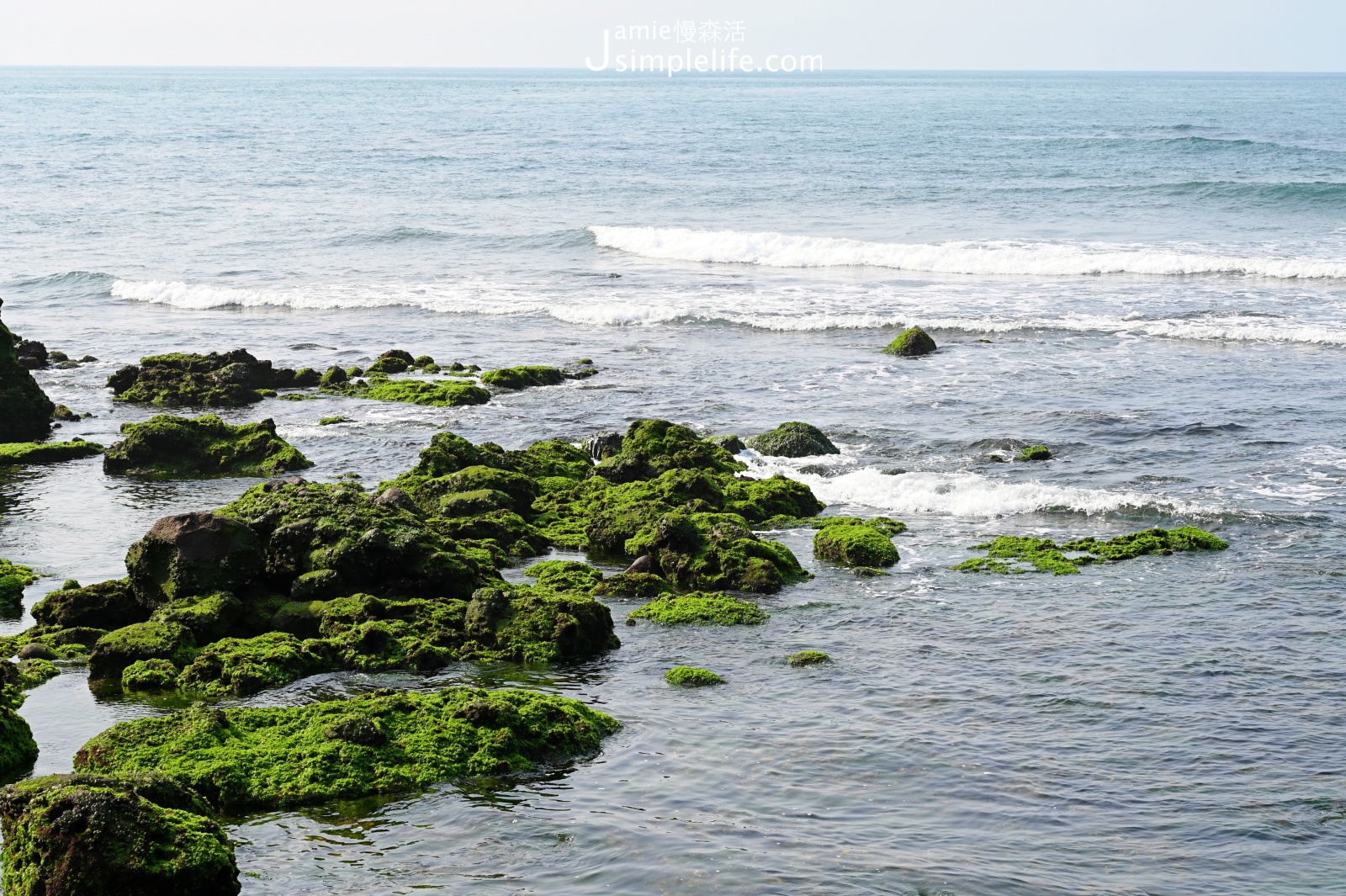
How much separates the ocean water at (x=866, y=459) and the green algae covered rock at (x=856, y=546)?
0.43 metres

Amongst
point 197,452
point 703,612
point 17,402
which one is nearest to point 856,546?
point 703,612

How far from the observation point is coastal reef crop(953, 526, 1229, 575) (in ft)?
54.2

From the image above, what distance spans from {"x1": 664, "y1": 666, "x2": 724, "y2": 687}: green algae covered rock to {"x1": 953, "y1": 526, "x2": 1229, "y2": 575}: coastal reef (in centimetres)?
506

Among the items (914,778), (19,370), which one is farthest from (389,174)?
(914,778)

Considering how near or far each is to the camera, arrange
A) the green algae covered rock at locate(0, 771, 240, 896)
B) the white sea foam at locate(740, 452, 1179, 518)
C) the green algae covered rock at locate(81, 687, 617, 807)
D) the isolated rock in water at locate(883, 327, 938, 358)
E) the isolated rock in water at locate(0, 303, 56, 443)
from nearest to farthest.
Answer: the green algae covered rock at locate(0, 771, 240, 896) → the green algae covered rock at locate(81, 687, 617, 807) → the white sea foam at locate(740, 452, 1179, 518) → the isolated rock in water at locate(0, 303, 56, 443) → the isolated rock in water at locate(883, 327, 938, 358)

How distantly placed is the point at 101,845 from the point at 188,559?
6350 millimetres

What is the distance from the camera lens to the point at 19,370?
79.9 feet

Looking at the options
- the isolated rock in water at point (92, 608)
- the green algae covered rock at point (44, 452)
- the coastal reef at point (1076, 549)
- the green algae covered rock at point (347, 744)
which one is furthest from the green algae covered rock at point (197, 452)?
the coastal reef at point (1076, 549)

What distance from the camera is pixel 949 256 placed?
148ft

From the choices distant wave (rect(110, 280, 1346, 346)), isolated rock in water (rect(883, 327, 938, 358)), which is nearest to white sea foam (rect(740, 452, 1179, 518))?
isolated rock in water (rect(883, 327, 938, 358))

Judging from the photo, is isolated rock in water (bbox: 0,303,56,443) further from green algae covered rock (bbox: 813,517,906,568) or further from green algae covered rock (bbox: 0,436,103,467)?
green algae covered rock (bbox: 813,517,906,568)

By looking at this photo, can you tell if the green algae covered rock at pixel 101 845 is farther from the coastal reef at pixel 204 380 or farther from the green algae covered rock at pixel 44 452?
the coastal reef at pixel 204 380

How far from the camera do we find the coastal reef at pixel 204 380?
90.9ft

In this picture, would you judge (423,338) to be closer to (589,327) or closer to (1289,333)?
(589,327)
